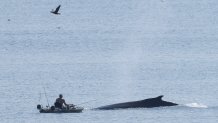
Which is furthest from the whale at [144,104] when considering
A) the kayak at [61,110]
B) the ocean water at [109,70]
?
the kayak at [61,110]

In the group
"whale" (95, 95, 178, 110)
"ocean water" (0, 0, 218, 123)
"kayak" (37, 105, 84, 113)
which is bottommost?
"kayak" (37, 105, 84, 113)

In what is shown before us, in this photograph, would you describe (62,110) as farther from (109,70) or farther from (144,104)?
(109,70)

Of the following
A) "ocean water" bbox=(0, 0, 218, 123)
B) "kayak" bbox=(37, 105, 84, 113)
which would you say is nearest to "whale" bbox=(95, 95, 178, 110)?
"ocean water" bbox=(0, 0, 218, 123)

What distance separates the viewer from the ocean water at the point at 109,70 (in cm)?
8250

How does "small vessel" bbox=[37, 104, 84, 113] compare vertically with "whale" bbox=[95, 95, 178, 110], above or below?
below

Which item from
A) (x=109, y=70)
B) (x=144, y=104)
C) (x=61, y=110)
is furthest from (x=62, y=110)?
(x=109, y=70)

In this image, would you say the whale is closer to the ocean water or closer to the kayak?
the ocean water

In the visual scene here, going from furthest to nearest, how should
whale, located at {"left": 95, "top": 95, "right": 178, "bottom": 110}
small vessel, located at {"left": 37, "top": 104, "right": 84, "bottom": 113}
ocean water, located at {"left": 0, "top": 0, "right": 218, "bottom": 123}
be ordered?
whale, located at {"left": 95, "top": 95, "right": 178, "bottom": 110} < ocean water, located at {"left": 0, "top": 0, "right": 218, "bottom": 123} < small vessel, located at {"left": 37, "top": 104, "right": 84, "bottom": 113}

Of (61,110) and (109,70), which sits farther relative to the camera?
(109,70)

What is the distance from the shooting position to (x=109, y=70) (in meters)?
111

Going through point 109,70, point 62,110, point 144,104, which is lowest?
point 62,110

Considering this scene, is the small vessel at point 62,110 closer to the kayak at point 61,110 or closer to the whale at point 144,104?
the kayak at point 61,110

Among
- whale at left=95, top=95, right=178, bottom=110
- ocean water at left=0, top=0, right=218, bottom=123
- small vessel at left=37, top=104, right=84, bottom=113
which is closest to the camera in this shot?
small vessel at left=37, top=104, right=84, bottom=113

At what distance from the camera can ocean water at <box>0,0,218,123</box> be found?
82.5 meters
